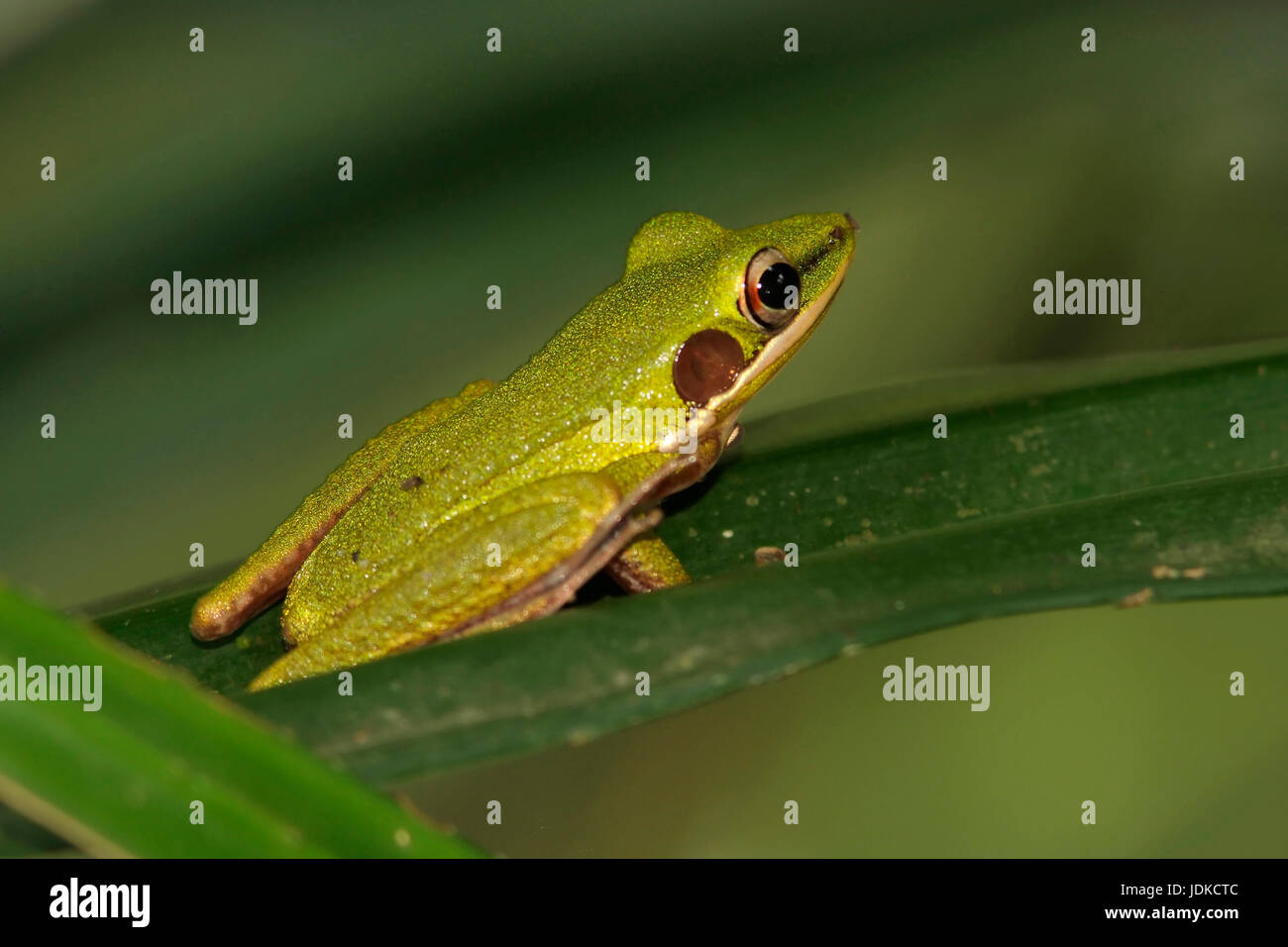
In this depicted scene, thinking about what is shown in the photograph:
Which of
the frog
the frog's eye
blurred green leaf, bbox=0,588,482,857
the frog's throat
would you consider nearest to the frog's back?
the frog

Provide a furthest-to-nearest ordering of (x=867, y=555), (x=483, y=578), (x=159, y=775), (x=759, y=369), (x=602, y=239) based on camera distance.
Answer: (x=759, y=369), (x=602, y=239), (x=483, y=578), (x=867, y=555), (x=159, y=775)

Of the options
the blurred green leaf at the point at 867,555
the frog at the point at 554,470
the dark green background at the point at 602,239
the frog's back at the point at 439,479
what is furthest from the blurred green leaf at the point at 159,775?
the dark green background at the point at 602,239

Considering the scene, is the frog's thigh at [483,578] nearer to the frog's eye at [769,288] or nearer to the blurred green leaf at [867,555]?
the blurred green leaf at [867,555]

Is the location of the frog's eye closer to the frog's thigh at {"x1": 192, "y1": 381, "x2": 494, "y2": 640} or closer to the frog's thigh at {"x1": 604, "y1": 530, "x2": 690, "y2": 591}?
the frog's thigh at {"x1": 604, "y1": 530, "x2": 690, "y2": 591}

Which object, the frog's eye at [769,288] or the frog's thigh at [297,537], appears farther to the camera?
the frog's eye at [769,288]

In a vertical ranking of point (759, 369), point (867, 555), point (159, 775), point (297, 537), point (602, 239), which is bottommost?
point (159, 775)

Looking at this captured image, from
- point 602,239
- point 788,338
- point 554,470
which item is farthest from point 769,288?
point 554,470

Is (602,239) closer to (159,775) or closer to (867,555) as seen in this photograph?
(867,555)

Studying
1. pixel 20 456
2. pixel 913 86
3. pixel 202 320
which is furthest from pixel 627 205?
pixel 20 456
